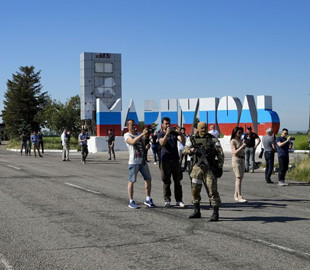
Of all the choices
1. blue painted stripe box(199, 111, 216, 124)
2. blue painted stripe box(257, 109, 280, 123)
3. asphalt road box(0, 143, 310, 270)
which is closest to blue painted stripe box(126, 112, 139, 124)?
blue painted stripe box(199, 111, 216, 124)

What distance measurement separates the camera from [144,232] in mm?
7969

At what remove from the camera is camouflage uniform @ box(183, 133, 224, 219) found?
8875mm

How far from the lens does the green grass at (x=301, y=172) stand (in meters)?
17.4

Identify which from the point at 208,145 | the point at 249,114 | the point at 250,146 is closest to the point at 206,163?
the point at 208,145

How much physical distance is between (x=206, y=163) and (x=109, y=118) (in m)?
33.3

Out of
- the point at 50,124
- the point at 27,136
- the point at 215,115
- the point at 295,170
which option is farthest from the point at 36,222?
the point at 50,124

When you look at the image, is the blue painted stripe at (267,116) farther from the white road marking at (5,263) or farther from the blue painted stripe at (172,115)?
the white road marking at (5,263)

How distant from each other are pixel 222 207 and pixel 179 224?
241cm

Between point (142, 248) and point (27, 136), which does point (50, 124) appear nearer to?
point (27, 136)

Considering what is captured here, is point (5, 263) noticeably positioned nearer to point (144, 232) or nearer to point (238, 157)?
point (144, 232)

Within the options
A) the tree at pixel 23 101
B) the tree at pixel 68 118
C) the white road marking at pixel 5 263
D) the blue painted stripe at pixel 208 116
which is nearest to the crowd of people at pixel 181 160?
the white road marking at pixel 5 263

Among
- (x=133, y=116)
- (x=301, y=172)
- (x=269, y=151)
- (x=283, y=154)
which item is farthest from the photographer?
(x=133, y=116)

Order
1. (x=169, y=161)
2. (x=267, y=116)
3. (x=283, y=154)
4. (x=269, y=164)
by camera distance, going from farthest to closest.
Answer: (x=267, y=116), (x=269, y=164), (x=283, y=154), (x=169, y=161)

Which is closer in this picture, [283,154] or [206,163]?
[206,163]
